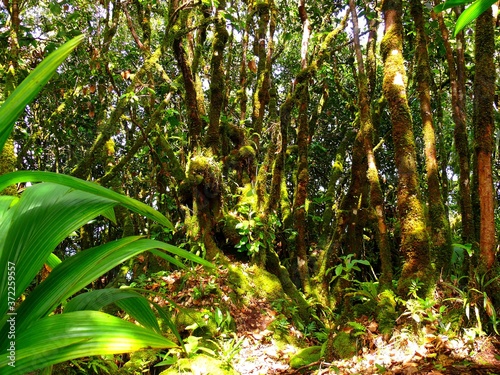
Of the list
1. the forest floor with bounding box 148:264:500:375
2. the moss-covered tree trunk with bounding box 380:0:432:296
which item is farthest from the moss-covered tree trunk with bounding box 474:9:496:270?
the forest floor with bounding box 148:264:500:375

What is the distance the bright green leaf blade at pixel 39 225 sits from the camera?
3.05 ft

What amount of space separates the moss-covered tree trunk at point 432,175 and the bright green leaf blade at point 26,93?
381 centimetres

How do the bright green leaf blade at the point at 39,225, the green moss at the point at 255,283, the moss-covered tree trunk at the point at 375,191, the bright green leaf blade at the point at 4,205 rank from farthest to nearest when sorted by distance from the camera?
the green moss at the point at 255,283 < the moss-covered tree trunk at the point at 375,191 < the bright green leaf blade at the point at 4,205 < the bright green leaf blade at the point at 39,225

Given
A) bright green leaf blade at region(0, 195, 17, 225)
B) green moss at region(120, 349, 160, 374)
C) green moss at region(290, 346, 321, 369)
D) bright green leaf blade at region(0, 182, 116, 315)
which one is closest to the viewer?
bright green leaf blade at region(0, 182, 116, 315)

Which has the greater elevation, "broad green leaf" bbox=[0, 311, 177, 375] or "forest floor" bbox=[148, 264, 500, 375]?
"broad green leaf" bbox=[0, 311, 177, 375]

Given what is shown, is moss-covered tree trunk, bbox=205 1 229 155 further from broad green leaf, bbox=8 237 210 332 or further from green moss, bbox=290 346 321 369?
broad green leaf, bbox=8 237 210 332

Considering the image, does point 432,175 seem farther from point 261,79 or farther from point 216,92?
point 261,79

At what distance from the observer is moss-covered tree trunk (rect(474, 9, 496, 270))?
9.34ft

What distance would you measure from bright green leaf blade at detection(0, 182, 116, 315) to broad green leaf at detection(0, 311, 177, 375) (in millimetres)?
132

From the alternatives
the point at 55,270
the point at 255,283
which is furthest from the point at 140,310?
the point at 255,283

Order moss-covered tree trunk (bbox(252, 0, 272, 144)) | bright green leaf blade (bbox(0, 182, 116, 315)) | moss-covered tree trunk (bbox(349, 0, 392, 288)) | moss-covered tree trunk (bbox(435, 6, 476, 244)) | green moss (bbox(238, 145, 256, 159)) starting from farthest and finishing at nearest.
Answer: moss-covered tree trunk (bbox(252, 0, 272, 144)) < green moss (bbox(238, 145, 256, 159)) < moss-covered tree trunk (bbox(435, 6, 476, 244)) < moss-covered tree trunk (bbox(349, 0, 392, 288)) < bright green leaf blade (bbox(0, 182, 116, 315))

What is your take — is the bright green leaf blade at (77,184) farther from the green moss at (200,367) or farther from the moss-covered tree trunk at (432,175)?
the moss-covered tree trunk at (432,175)

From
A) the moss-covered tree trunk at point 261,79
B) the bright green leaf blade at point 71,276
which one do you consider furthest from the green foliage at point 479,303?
the moss-covered tree trunk at point 261,79

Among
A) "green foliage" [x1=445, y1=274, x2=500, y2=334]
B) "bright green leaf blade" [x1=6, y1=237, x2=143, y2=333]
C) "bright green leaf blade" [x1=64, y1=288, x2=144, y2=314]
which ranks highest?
"bright green leaf blade" [x1=6, y1=237, x2=143, y2=333]
